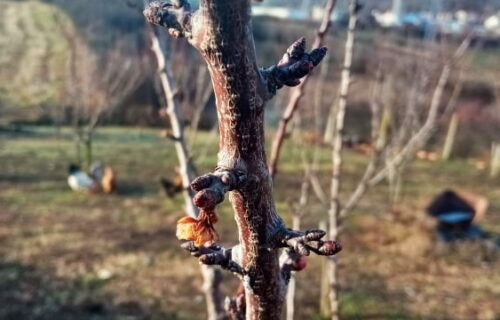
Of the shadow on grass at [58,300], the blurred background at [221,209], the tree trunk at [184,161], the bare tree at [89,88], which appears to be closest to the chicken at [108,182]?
the blurred background at [221,209]

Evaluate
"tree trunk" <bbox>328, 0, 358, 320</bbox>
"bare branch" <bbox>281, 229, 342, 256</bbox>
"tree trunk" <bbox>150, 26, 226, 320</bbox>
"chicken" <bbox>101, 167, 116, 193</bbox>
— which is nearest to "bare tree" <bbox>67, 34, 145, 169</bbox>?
"chicken" <bbox>101, 167, 116, 193</bbox>

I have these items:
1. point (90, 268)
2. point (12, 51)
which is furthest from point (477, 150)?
point (12, 51)

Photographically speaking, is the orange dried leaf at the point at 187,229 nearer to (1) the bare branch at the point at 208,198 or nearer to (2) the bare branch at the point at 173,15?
(1) the bare branch at the point at 208,198

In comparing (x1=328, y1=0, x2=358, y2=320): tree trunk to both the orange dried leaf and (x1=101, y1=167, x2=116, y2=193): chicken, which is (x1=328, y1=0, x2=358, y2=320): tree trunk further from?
(x1=101, y1=167, x2=116, y2=193): chicken

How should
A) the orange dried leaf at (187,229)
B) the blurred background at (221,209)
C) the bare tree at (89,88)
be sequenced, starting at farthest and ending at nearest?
the bare tree at (89,88), the blurred background at (221,209), the orange dried leaf at (187,229)

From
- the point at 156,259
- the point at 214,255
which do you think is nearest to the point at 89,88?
the point at 156,259

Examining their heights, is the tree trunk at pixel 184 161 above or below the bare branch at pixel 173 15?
below

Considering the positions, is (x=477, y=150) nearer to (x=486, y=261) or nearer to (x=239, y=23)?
(x=486, y=261)
